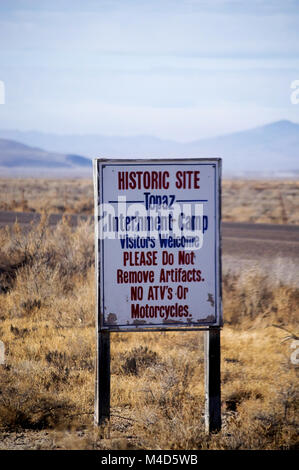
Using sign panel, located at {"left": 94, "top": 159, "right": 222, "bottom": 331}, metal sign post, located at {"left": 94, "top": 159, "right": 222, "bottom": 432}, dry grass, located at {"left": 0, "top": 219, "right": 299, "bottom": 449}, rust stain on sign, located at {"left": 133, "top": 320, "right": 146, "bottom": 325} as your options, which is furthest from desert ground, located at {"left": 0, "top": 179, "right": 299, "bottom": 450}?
sign panel, located at {"left": 94, "top": 159, "right": 222, "bottom": 331}

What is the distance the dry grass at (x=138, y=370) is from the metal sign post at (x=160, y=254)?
366 mm

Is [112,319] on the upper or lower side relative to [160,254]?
lower

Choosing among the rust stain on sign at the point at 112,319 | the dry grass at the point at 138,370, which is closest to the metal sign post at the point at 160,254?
the rust stain on sign at the point at 112,319

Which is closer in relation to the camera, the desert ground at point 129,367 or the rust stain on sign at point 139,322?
the desert ground at point 129,367

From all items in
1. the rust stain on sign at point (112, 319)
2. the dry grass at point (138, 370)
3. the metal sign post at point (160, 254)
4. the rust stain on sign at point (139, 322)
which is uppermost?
the metal sign post at point (160, 254)

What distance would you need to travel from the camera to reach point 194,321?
5.14 m

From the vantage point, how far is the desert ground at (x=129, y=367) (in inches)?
197

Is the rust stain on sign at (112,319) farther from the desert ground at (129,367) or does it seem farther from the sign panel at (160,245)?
the desert ground at (129,367)

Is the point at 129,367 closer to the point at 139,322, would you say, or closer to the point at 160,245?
the point at 139,322

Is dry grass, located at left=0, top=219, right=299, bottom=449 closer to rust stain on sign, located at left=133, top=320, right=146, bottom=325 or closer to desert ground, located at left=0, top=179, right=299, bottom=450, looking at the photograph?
desert ground, located at left=0, top=179, right=299, bottom=450

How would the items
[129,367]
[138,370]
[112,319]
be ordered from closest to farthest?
[112,319], [138,370], [129,367]

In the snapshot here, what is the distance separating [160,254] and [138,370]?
1.96 m

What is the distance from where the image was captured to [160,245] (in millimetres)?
5152

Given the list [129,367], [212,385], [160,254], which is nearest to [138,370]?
[129,367]
